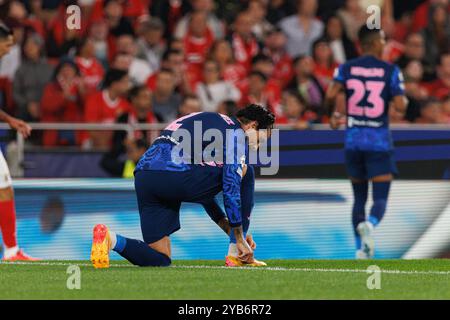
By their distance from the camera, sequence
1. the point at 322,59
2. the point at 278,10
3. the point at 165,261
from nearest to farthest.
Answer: the point at 165,261 < the point at 322,59 < the point at 278,10

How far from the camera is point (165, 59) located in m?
18.2

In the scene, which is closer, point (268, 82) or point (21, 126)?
point (21, 126)

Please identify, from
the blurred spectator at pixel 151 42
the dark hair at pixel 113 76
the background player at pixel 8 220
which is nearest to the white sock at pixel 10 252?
the background player at pixel 8 220

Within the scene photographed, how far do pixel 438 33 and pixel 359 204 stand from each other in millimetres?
7155

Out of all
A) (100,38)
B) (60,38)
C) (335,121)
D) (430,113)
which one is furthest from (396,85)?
(60,38)

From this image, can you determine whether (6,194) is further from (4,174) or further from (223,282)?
(223,282)

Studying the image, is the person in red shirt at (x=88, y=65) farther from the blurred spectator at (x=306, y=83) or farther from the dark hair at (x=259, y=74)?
the blurred spectator at (x=306, y=83)

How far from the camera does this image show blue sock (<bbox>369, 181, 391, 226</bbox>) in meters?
13.7

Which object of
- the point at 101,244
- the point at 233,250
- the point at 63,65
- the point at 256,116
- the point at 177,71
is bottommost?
the point at 233,250

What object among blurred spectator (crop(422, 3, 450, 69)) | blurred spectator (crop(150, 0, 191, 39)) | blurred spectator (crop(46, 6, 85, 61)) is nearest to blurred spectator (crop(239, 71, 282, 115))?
blurred spectator (crop(150, 0, 191, 39))

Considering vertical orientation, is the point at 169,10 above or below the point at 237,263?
above

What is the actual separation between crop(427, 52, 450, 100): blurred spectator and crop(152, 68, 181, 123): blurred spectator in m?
4.18

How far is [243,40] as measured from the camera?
63.1 feet
